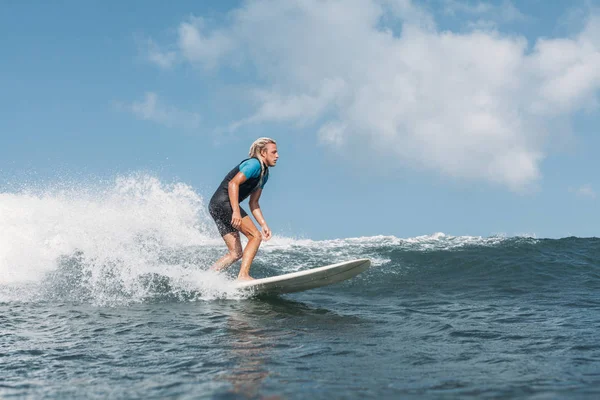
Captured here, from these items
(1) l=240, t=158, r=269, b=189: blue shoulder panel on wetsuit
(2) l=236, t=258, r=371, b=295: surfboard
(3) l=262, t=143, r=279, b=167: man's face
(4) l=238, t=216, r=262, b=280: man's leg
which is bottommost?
(2) l=236, t=258, r=371, b=295: surfboard

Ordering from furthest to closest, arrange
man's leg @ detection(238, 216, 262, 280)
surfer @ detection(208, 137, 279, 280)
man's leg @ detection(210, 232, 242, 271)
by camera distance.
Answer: man's leg @ detection(210, 232, 242, 271) < man's leg @ detection(238, 216, 262, 280) < surfer @ detection(208, 137, 279, 280)

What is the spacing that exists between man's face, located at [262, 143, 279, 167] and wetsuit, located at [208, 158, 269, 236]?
5.9 inches

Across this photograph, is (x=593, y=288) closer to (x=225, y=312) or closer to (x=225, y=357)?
(x=225, y=312)

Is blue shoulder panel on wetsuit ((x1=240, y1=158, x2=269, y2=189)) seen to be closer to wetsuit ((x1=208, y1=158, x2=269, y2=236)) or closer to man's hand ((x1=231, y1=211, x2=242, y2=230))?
wetsuit ((x1=208, y1=158, x2=269, y2=236))

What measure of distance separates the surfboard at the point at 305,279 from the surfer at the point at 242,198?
22cm

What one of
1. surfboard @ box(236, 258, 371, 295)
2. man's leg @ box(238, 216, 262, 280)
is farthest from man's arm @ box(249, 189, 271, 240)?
surfboard @ box(236, 258, 371, 295)

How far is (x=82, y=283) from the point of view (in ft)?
30.5

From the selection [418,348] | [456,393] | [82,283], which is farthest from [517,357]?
[82,283]

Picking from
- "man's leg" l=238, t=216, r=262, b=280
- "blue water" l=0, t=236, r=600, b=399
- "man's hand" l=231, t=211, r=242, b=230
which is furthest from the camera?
"man's leg" l=238, t=216, r=262, b=280

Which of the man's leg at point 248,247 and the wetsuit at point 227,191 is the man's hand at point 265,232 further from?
the wetsuit at point 227,191

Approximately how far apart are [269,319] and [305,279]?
1805mm

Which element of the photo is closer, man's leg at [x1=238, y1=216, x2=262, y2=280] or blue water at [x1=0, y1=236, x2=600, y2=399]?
blue water at [x1=0, y1=236, x2=600, y2=399]

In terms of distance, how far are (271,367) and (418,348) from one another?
5.12 ft

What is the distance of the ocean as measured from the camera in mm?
3520
